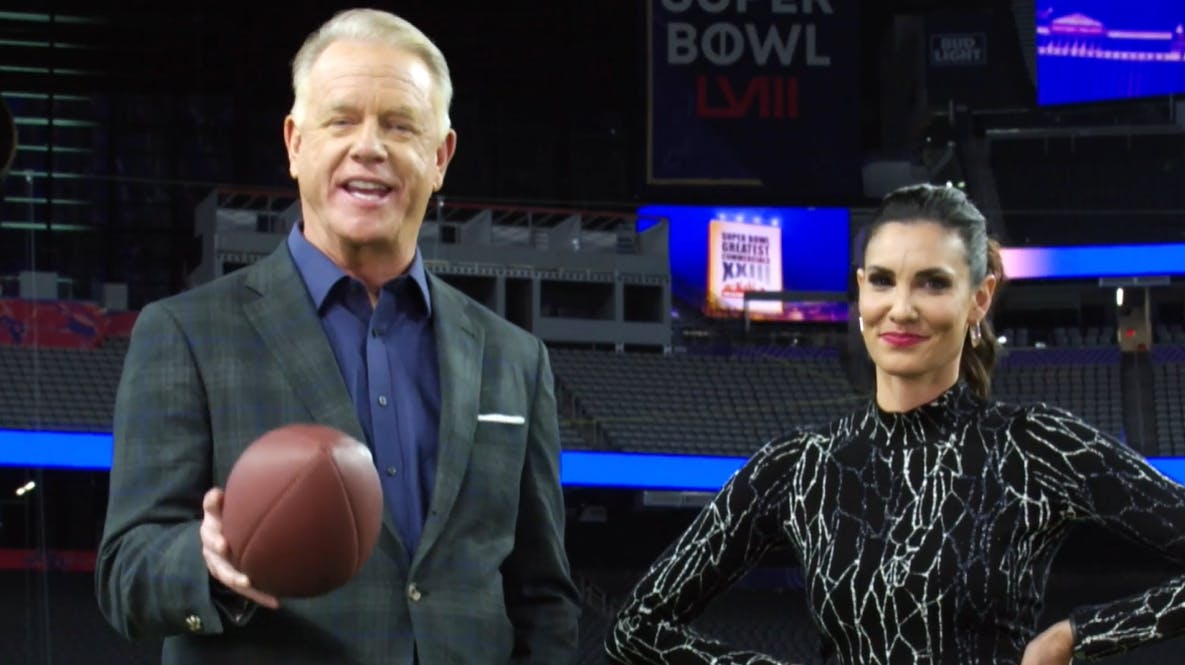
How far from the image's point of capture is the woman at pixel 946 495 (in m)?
2.74

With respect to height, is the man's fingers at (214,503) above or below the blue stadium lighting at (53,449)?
above

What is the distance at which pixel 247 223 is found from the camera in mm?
23094

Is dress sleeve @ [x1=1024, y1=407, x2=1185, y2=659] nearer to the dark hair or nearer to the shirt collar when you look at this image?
the dark hair

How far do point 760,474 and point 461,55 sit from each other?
940 inches

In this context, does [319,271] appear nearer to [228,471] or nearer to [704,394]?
[228,471]

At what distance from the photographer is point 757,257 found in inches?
1029

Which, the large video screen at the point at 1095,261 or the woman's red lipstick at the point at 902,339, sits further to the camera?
the large video screen at the point at 1095,261

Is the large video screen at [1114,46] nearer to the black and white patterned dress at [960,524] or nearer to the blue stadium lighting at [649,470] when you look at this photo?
the blue stadium lighting at [649,470]

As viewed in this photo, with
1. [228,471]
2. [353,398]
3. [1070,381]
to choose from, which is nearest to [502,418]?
[353,398]

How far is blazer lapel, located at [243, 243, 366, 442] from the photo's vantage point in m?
2.54

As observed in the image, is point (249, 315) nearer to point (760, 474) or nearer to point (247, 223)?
point (760, 474)

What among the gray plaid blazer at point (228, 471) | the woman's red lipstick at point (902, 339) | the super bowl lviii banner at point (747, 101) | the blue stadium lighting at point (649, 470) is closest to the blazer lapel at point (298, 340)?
the gray plaid blazer at point (228, 471)

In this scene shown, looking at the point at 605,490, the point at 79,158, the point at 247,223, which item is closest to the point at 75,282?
the point at 247,223

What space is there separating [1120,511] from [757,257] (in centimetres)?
2344
